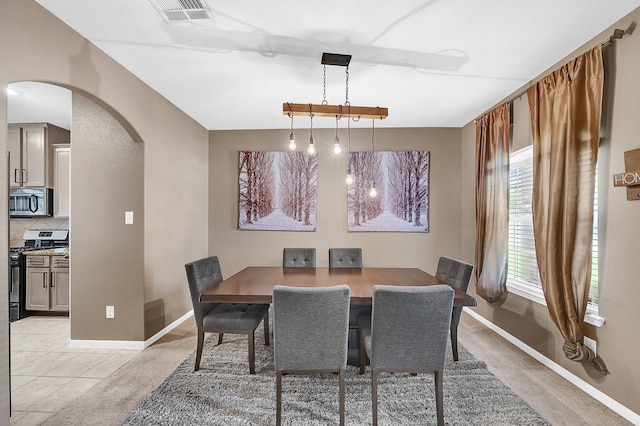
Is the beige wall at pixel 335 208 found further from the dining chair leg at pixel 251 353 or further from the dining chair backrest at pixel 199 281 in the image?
the dining chair leg at pixel 251 353

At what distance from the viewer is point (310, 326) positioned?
6.00 feet

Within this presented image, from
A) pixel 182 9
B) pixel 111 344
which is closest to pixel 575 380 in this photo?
pixel 182 9

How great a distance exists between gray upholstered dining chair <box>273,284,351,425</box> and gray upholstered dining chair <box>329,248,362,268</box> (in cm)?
159

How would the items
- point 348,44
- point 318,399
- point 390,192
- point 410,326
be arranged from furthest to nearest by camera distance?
point 390,192 < point 348,44 < point 318,399 < point 410,326

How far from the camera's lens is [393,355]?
1837mm

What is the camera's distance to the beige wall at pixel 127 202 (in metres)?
2.43

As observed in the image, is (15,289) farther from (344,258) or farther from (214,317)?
(344,258)

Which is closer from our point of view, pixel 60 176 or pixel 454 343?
pixel 454 343

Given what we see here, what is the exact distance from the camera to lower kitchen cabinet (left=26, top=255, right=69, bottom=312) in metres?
3.84

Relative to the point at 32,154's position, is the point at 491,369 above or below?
below

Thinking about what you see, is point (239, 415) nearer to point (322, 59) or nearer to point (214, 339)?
point (214, 339)

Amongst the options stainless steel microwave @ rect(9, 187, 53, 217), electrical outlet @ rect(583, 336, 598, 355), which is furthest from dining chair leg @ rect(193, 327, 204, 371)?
stainless steel microwave @ rect(9, 187, 53, 217)

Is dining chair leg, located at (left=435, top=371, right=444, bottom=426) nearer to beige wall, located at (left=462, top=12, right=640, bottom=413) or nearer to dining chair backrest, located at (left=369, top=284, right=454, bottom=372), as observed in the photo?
dining chair backrest, located at (left=369, top=284, right=454, bottom=372)

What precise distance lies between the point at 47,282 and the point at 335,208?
385 centimetres
